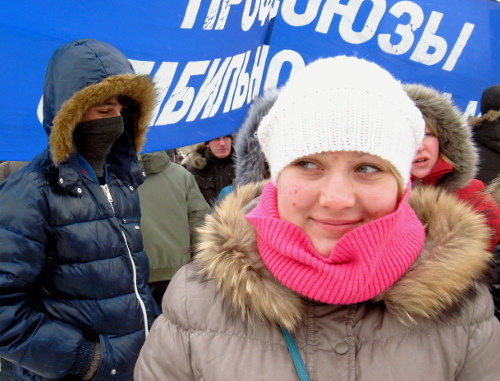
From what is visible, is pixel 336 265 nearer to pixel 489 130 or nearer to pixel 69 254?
pixel 69 254

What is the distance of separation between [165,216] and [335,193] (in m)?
2.61

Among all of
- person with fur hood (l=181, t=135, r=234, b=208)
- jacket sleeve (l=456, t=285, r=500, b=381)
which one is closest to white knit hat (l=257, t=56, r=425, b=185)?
jacket sleeve (l=456, t=285, r=500, b=381)

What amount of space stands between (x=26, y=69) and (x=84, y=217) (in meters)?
0.71

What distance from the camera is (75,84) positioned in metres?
2.06

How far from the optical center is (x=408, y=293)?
1.31m

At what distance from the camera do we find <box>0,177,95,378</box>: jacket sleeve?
6.21 feet

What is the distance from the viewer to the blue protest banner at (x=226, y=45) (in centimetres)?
222

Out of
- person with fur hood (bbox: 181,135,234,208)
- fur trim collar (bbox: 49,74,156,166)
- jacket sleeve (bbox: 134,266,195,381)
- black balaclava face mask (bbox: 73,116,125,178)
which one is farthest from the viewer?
person with fur hood (bbox: 181,135,234,208)

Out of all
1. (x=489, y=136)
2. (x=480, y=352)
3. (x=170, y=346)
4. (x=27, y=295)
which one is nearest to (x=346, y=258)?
(x=480, y=352)

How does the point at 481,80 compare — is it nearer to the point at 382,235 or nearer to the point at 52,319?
the point at 382,235

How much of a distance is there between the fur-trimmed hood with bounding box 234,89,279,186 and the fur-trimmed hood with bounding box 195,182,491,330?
40.7 inches

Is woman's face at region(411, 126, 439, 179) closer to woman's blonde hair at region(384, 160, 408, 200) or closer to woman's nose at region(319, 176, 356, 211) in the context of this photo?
woman's blonde hair at region(384, 160, 408, 200)

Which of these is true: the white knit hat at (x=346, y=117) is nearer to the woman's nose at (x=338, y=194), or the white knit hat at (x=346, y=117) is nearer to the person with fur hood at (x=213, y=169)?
the woman's nose at (x=338, y=194)

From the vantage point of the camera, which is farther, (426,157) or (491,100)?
(491,100)
